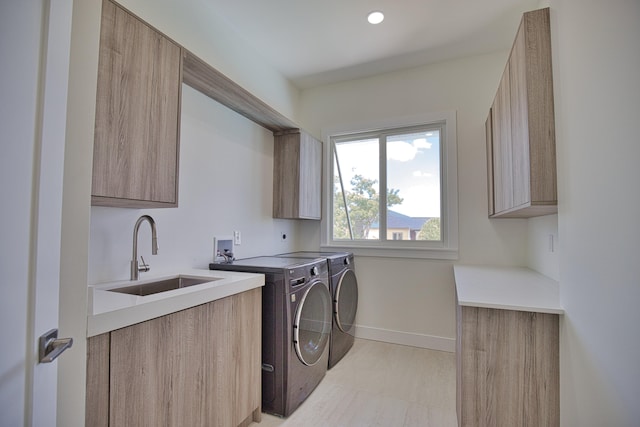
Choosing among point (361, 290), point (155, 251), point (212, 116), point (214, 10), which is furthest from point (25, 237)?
point (361, 290)

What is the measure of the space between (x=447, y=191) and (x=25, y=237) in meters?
3.03

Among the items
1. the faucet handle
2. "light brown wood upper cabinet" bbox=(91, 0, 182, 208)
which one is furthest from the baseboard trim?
"light brown wood upper cabinet" bbox=(91, 0, 182, 208)

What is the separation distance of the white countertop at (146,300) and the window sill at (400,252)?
169 cm

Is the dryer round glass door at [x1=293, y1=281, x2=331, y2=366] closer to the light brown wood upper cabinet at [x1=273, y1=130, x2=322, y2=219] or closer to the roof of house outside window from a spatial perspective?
the light brown wood upper cabinet at [x1=273, y1=130, x2=322, y2=219]

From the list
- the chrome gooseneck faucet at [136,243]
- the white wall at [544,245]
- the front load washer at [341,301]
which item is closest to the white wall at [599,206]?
the white wall at [544,245]

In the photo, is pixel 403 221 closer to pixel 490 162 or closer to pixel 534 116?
pixel 490 162

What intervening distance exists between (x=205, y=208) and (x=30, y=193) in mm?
1534

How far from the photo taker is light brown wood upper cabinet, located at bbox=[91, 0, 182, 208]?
1.21m

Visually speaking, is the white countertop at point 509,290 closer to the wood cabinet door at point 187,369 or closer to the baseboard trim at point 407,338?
the baseboard trim at point 407,338

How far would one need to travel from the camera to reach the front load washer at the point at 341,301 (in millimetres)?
2521

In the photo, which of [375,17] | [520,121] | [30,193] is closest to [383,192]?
[375,17]

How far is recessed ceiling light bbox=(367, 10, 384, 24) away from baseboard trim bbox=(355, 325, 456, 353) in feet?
9.49

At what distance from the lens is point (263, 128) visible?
9.45 feet

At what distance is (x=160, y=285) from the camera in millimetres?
1733
